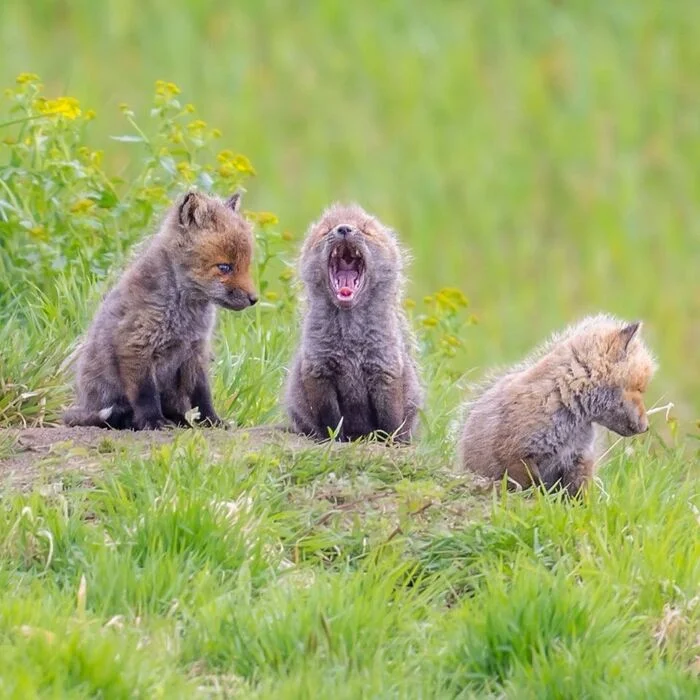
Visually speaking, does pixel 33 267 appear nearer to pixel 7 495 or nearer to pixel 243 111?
pixel 7 495

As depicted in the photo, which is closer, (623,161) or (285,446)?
(285,446)

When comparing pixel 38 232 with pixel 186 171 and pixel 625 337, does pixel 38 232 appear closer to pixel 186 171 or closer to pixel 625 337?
pixel 186 171

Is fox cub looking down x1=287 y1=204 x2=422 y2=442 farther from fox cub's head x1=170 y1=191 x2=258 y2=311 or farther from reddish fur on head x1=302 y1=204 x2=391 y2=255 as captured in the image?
fox cub's head x1=170 y1=191 x2=258 y2=311

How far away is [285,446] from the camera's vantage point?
717 centimetres

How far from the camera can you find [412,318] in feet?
33.5

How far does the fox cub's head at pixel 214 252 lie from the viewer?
8039 millimetres

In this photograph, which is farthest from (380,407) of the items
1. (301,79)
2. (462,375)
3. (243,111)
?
(301,79)

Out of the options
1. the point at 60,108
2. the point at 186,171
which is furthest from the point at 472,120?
the point at 60,108

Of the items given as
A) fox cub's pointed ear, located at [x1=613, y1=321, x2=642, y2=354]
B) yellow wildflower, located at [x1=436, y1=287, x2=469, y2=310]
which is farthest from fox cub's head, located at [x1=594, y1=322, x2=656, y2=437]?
yellow wildflower, located at [x1=436, y1=287, x2=469, y2=310]

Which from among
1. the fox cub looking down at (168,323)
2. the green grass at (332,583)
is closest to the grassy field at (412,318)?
the green grass at (332,583)

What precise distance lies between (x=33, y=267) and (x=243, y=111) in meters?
5.38

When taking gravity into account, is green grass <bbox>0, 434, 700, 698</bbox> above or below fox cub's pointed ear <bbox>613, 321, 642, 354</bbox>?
below

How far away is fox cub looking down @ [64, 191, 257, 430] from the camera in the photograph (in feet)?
26.1

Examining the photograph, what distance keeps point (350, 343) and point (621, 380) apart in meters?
1.27
